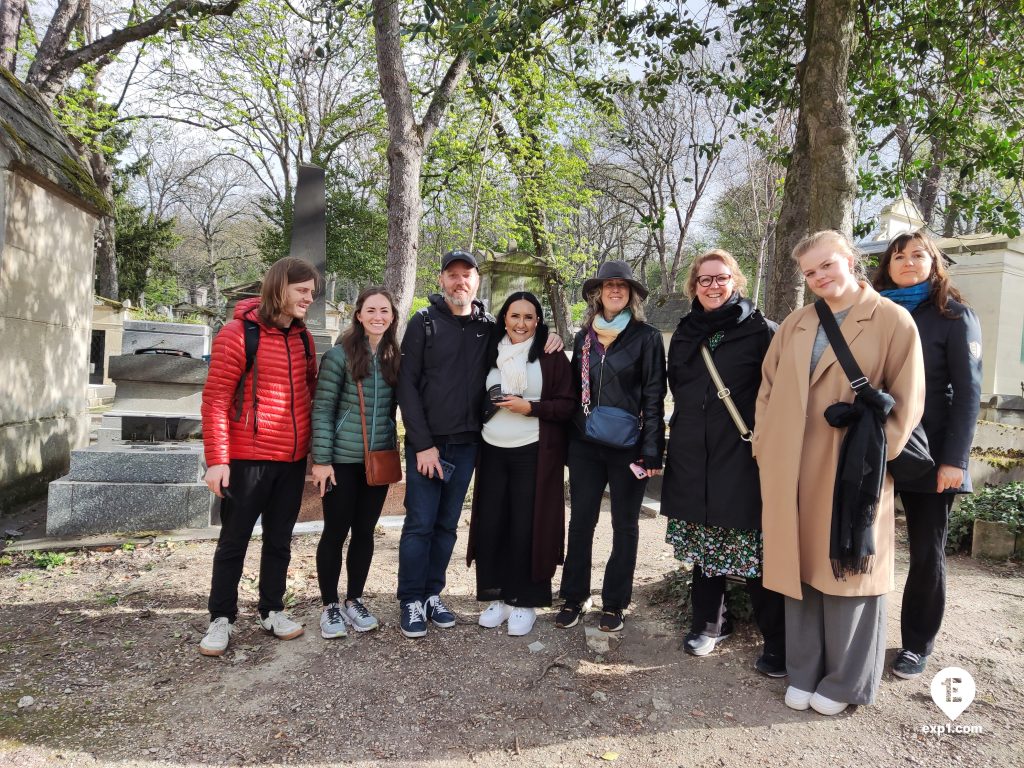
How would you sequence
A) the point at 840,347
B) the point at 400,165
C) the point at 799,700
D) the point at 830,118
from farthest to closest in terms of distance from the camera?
the point at 400,165 < the point at 830,118 < the point at 799,700 < the point at 840,347

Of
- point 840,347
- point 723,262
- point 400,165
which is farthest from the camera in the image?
point 400,165

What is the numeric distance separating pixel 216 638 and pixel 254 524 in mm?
576

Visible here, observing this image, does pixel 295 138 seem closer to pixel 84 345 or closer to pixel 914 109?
pixel 84 345

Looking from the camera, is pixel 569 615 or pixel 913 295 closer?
pixel 913 295

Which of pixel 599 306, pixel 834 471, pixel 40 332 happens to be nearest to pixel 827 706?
pixel 834 471

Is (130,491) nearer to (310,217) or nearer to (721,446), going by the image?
(721,446)

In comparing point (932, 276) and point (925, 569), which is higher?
point (932, 276)

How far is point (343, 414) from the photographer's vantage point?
326cm

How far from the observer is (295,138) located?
2356cm

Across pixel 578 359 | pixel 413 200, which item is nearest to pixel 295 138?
pixel 413 200

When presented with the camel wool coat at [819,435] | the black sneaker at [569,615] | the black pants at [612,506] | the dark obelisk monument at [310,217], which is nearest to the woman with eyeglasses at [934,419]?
the camel wool coat at [819,435]

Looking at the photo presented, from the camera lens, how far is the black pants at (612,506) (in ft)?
10.7

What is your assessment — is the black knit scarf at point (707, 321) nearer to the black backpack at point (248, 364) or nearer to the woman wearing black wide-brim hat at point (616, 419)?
the woman wearing black wide-brim hat at point (616, 419)

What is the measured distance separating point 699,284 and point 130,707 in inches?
121
